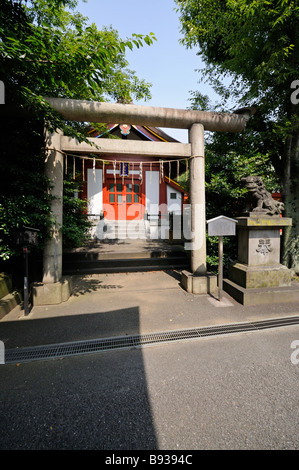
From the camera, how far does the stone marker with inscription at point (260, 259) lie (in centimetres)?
477

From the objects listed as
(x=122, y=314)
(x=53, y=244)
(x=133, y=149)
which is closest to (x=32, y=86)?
(x=133, y=149)

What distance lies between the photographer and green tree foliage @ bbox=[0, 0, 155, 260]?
3.23m

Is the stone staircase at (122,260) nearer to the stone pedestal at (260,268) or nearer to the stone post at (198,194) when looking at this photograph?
the stone post at (198,194)

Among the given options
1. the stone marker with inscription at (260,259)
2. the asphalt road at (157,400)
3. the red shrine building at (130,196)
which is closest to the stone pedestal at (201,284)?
the stone marker with inscription at (260,259)

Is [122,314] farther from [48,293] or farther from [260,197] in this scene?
[260,197]

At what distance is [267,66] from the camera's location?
5.17 m

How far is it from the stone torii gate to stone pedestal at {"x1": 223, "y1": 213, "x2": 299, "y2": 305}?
33.3 inches

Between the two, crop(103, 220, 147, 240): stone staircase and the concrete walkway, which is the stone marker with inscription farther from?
crop(103, 220, 147, 240): stone staircase

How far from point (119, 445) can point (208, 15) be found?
10652 mm

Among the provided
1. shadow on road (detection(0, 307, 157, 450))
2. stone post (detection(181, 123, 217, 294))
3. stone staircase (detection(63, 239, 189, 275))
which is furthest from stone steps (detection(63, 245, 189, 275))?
shadow on road (detection(0, 307, 157, 450))

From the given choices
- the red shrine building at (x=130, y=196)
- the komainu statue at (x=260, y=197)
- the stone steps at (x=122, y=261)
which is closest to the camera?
the komainu statue at (x=260, y=197)

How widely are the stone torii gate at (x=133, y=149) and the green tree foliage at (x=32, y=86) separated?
0.35m

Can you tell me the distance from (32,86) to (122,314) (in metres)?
5.37

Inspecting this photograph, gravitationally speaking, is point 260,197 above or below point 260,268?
above
